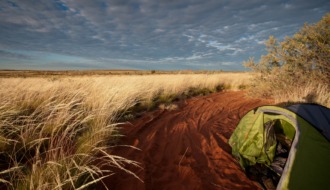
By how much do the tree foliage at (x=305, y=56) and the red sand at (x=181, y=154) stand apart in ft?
14.2

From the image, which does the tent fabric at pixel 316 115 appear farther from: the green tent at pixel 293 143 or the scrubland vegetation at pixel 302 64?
the scrubland vegetation at pixel 302 64

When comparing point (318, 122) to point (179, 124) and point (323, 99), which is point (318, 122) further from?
point (323, 99)

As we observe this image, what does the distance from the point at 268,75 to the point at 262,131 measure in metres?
7.41

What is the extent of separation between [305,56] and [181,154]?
25.7 ft

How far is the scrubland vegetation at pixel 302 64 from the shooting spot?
24.1 feet

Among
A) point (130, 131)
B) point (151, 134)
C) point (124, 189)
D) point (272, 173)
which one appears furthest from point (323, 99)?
point (124, 189)

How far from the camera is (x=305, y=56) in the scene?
26.8 feet

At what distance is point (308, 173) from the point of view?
2.27m

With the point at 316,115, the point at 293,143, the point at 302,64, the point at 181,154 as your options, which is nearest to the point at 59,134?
the point at 181,154

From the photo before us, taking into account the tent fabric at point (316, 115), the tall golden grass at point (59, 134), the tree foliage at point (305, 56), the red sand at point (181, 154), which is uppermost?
the tree foliage at point (305, 56)

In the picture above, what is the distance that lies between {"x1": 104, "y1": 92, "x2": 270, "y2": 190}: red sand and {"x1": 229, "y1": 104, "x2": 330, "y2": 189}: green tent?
0.44 metres

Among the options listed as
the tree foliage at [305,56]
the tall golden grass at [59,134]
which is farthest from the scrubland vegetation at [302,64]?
the tall golden grass at [59,134]

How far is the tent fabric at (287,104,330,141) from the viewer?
2.89 metres

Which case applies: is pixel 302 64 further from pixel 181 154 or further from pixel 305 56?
pixel 181 154
